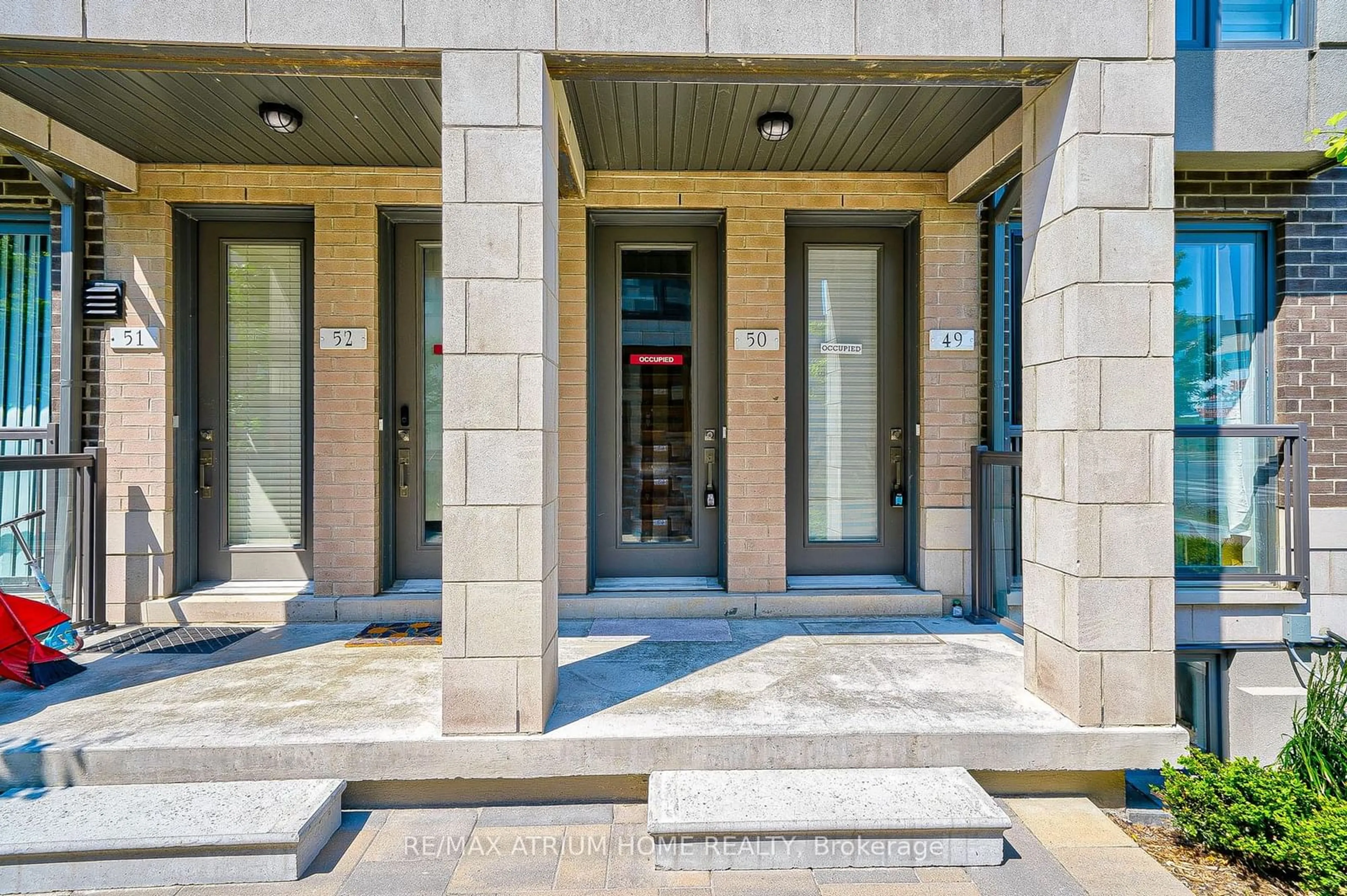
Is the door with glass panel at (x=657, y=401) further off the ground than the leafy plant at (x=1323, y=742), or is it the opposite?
the door with glass panel at (x=657, y=401)

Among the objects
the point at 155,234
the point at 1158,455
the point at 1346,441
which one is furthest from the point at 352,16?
the point at 1346,441

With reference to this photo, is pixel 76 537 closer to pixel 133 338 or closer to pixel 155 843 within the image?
pixel 133 338

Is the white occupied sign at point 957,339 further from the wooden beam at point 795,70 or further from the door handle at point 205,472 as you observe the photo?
the door handle at point 205,472

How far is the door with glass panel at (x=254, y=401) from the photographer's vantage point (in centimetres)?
473

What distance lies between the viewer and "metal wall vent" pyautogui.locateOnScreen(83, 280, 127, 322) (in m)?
4.35

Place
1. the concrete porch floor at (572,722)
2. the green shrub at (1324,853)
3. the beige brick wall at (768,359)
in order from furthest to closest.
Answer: the beige brick wall at (768,359), the concrete porch floor at (572,722), the green shrub at (1324,853)

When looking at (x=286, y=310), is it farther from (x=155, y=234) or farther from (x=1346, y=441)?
(x=1346, y=441)

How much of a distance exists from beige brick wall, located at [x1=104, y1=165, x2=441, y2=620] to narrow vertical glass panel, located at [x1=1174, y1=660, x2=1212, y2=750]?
5023 mm

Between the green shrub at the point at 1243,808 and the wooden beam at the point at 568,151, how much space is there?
12.1ft

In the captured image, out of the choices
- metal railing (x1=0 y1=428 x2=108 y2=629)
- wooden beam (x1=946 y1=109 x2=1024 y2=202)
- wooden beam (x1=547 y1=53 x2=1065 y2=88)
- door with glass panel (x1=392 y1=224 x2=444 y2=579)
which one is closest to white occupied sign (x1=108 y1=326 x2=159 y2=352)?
metal railing (x1=0 y1=428 x2=108 y2=629)

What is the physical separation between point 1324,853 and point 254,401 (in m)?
5.75

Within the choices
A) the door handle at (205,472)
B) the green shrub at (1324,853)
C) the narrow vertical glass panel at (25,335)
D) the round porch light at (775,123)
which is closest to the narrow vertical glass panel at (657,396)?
the round porch light at (775,123)

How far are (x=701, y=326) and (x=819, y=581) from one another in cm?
191

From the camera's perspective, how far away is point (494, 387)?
9.30 ft
